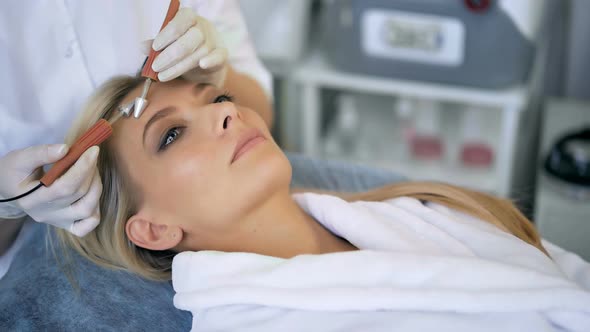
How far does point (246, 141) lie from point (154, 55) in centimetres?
20

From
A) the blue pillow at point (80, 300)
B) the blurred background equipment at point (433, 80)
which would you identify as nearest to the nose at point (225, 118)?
the blue pillow at point (80, 300)

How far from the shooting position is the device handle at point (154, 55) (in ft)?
3.43

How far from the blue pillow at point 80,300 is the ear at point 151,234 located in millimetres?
88

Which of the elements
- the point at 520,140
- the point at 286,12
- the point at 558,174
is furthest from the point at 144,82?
the point at 520,140

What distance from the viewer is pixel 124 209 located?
109 cm

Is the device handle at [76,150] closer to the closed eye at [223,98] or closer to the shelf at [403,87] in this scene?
the closed eye at [223,98]

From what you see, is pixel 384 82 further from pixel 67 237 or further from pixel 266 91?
pixel 67 237

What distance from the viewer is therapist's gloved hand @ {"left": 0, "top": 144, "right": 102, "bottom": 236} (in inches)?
36.8

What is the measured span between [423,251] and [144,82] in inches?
21.6

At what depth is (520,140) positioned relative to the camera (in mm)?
2045

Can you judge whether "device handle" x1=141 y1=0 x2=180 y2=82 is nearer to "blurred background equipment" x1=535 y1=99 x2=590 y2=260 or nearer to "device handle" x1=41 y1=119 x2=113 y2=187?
"device handle" x1=41 y1=119 x2=113 y2=187

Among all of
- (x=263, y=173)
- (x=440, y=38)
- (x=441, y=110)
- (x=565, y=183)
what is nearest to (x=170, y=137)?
(x=263, y=173)

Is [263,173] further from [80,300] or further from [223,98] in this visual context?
[80,300]

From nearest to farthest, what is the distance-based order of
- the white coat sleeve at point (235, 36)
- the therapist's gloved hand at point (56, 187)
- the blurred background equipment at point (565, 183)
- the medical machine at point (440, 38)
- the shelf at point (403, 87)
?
1. the therapist's gloved hand at point (56, 187)
2. the white coat sleeve at point (235, 36)
3. the blurred background equipment at point (565, 183)
4. the medical machine at point (440, 38)
5. the shelf at point (403, 87)
